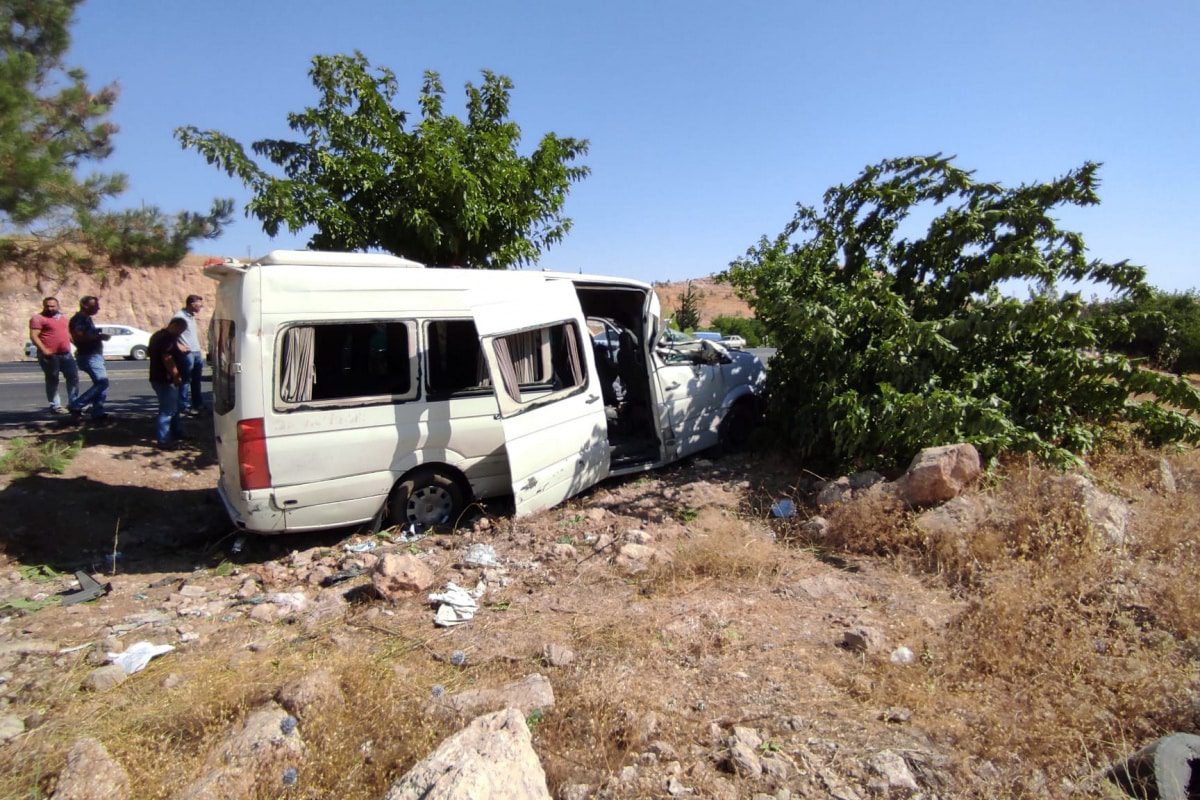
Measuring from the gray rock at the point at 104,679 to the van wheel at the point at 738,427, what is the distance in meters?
5.64

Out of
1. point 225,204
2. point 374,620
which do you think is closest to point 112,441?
point 225,204

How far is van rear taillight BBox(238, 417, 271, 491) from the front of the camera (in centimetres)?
454

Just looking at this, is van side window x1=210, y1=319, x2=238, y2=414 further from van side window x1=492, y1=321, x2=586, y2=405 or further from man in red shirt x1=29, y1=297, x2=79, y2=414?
man in red shirt x1=29, y1=297, x2=79, y2=414

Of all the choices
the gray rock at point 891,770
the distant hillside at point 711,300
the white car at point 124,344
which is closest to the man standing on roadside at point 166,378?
the gray rock at point 891,770

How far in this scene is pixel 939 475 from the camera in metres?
4.97

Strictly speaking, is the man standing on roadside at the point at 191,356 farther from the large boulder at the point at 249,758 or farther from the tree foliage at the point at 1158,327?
the tree foliage at the point at 1158,327

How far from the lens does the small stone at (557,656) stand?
3.43 meters

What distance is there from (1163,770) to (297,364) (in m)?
5.16

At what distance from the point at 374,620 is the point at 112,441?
5.51 meters

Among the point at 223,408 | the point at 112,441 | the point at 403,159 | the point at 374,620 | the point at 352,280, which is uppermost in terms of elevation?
the point at 403,159

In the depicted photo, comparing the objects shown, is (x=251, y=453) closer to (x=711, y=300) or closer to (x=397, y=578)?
(x=397, y=578)

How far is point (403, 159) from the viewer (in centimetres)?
714

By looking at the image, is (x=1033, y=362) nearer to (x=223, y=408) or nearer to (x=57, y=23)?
(x=223, y=408)

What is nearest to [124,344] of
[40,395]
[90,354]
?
[40,395]
